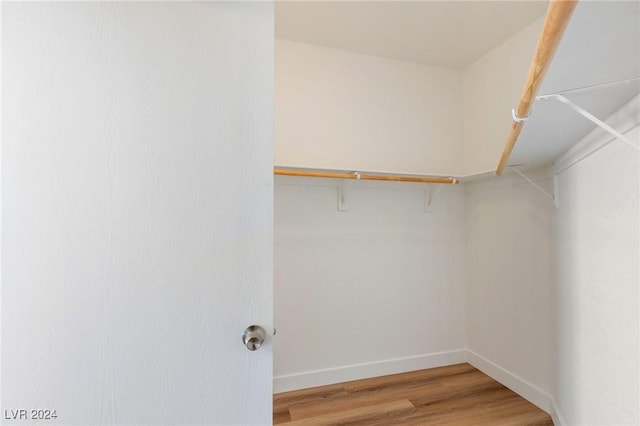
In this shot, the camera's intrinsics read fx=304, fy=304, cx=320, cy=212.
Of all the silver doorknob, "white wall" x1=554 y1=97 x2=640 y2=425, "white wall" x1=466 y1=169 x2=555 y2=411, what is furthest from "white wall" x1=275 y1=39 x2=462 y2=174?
the silver doorknob

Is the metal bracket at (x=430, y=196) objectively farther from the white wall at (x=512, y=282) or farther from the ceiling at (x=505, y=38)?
the ceiling at (x=505, y=38)

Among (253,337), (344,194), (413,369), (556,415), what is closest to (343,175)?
(344,194)

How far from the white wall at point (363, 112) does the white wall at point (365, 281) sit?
0.19m

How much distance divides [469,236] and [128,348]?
232 centimetres

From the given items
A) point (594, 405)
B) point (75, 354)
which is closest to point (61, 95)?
point (75, 354)

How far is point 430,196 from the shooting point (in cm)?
231

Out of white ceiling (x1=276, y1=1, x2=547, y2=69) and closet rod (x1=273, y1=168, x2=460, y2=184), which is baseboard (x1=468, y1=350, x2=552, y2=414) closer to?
closet rod (x1=273, y1=168, x2=460, y2=184)

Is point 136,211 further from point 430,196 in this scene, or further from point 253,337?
point 430,196

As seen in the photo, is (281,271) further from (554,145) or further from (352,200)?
(554,145)

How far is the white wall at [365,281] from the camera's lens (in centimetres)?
204

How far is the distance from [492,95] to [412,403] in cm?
210

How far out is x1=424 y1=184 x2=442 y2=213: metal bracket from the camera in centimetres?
228

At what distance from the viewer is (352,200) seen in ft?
7.13

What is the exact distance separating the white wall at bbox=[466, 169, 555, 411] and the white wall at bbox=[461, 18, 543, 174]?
206mm
